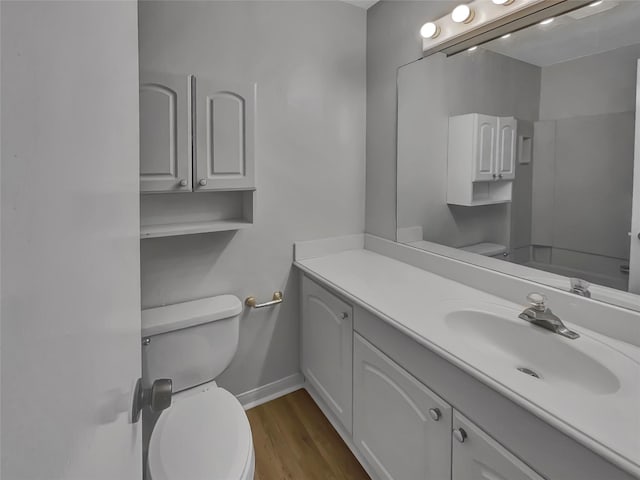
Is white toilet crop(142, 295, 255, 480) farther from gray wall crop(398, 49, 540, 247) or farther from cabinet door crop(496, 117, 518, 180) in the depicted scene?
cabinet door crop(496, 117, 518, 180)

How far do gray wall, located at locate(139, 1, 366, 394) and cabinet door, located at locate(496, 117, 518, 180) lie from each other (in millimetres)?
925

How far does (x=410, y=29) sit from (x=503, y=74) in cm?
65

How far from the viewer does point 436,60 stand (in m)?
1.74

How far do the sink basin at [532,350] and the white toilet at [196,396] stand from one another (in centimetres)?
82

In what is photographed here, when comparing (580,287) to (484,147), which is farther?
(484,147)

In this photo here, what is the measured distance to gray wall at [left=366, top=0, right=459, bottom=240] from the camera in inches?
73.2

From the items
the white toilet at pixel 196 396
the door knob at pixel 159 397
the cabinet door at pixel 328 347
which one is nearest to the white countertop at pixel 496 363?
the cabinet door at pixel 328 347

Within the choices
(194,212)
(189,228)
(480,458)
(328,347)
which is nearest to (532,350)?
(480,458)

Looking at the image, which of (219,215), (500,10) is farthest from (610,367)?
(219,215)

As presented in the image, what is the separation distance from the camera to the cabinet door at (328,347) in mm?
1601

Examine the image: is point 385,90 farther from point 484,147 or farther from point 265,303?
point 265,303

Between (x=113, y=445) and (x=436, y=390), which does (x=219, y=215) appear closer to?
(x=436, y=390)

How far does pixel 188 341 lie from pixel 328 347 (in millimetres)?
683

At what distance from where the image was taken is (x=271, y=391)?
82.0 inches
